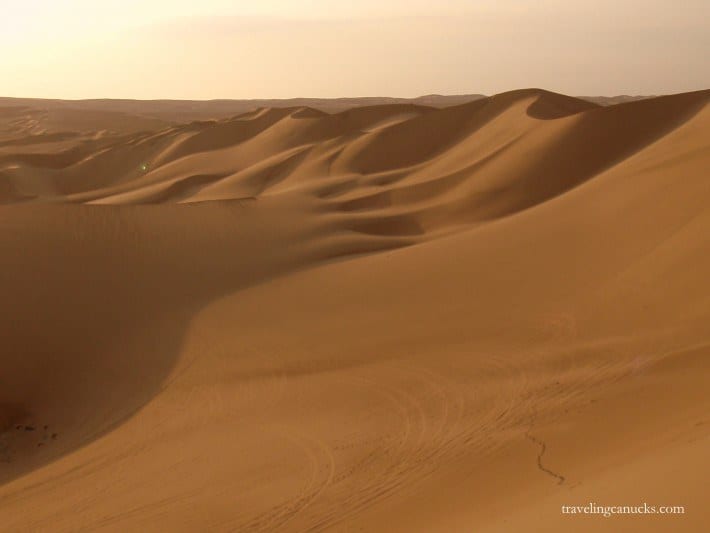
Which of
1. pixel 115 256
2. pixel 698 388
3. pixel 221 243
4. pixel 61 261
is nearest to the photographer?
pixel 698 388

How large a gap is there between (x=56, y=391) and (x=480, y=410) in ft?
16.2

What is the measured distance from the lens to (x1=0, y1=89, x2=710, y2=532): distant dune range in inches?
220

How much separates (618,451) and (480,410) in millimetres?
1592

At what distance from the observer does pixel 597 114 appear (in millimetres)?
21703

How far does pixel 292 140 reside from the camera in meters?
33.2

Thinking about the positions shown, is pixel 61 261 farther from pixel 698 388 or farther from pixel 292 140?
pixel 292 140

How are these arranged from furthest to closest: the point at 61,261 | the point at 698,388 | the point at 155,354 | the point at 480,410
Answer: the point at 61,261, the point at 155,354, the point at 480,410, the point at 698,388

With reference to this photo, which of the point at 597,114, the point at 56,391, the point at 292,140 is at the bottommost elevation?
the point at 56,391

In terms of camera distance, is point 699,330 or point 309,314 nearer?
point 699,330

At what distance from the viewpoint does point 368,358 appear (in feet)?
29.1

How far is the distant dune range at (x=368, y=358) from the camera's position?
5.59m

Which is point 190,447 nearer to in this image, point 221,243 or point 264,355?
point 264,355

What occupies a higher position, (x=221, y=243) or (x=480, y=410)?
(x=221, y=243)

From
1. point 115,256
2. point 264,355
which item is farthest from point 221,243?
point 264,355
